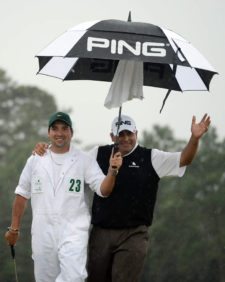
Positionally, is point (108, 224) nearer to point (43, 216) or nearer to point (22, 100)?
point (43, 216)

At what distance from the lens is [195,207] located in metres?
31.0

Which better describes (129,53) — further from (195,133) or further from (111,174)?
(111,174)

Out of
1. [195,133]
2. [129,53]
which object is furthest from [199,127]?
[129,53]

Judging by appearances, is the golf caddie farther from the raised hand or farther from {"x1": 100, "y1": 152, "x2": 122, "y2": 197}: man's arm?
the raised hand

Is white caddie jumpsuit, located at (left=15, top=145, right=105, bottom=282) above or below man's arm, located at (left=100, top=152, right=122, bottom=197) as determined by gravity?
below

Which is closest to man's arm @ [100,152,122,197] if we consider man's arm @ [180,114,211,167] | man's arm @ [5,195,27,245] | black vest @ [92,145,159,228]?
black vest @ [92,145,159,228]

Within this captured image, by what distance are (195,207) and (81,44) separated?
24390 millimetres

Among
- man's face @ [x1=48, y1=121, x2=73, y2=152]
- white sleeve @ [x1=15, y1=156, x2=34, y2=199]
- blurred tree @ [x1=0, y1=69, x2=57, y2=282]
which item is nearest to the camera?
man's face @ [x1=48, y1=121, x2=73, y2=152]

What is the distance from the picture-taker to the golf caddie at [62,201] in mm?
7168

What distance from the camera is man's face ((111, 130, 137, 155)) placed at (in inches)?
298

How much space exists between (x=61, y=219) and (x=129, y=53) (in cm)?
150

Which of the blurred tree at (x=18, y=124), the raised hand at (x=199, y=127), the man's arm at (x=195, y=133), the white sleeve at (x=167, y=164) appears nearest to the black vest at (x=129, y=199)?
the white sleeve at (x=167, y=164)

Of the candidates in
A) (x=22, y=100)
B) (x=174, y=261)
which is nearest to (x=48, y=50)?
(x=174, y=261)

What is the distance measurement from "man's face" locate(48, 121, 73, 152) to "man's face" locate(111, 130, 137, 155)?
451 mm
